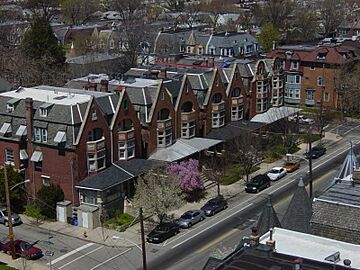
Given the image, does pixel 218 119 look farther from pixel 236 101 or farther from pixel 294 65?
pixel 294 65

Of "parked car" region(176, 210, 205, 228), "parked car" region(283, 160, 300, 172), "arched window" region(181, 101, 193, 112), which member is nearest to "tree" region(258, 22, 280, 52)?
"parked car" region(283, 160, 300, 172)

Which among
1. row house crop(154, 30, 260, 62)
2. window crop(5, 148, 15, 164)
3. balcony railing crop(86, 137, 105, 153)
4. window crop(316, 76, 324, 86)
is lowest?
window crop(5, 148, 15, 164)

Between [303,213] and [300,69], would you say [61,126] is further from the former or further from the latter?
[300,69]

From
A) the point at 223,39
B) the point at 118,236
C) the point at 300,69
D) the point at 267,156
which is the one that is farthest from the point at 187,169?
the point at 223,39

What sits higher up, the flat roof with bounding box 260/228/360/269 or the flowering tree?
the flat roof with bounding box 260/228/360/269

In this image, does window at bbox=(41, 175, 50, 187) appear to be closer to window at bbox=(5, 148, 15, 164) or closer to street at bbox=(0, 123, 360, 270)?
window at bbox=(5, 148, 15, 164)

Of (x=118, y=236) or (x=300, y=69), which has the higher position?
(x=300, y=69)
